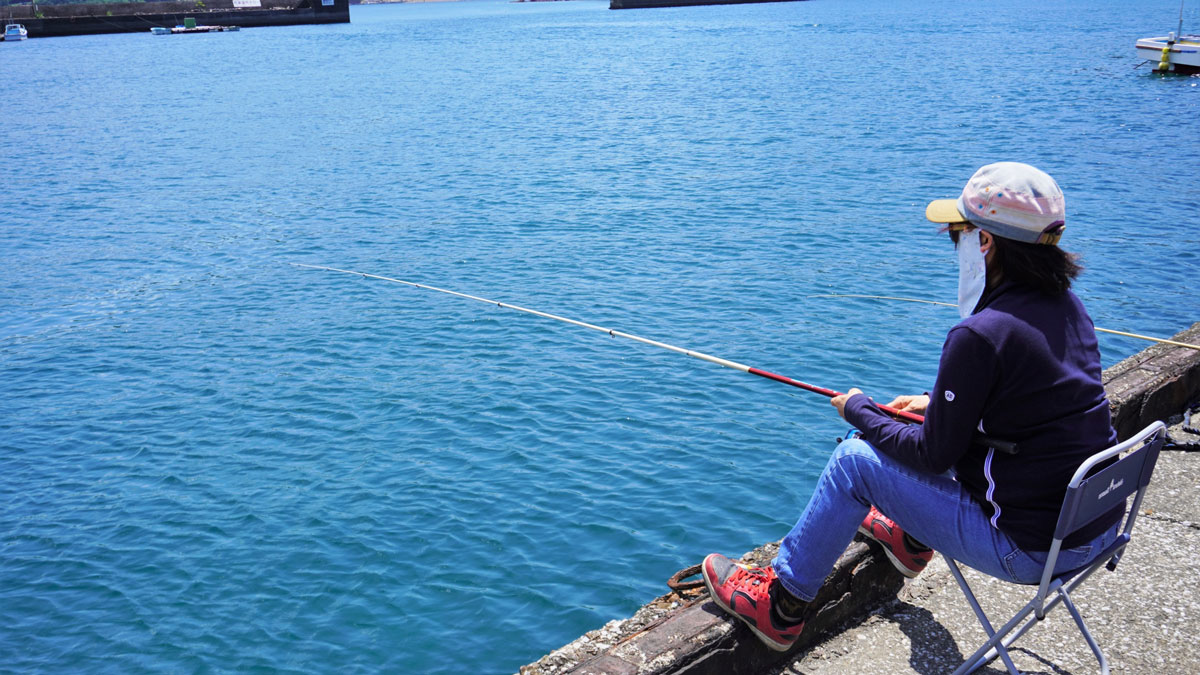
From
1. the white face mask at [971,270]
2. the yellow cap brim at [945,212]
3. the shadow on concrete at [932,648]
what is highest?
the yellow cap brim at [945,212]

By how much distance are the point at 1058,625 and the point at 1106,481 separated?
3.62 ft

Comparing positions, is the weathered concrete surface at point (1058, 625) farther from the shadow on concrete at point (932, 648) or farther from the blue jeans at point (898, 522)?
the blue jeans at point (898, 522)

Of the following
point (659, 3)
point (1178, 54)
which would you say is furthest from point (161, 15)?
point (1178, 54)

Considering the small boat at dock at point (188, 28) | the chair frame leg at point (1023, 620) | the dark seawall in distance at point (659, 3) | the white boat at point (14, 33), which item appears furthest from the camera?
the dark seawall in distance at point (659, 3)

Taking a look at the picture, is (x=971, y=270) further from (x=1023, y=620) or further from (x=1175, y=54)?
(x=1175, y=54)

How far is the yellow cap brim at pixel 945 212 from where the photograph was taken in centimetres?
333

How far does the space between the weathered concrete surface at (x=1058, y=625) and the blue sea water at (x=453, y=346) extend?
280 cm

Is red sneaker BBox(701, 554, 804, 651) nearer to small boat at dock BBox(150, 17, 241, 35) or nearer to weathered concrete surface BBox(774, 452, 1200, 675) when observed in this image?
weathered concrete surface BBox(774, 452, 1200, 675)

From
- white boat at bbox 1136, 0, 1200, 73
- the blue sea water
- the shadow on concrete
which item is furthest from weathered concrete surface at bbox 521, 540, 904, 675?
white boat at bbox 1136, 0, 1200, 73

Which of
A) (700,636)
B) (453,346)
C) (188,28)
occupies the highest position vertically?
(188,28)

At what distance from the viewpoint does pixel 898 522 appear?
130 inches

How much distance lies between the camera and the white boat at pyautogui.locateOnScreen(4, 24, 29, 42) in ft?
281

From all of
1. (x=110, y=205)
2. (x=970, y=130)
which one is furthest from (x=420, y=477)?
(x=970, y=130)

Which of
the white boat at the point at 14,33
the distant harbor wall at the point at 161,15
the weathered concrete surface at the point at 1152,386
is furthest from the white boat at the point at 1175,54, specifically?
the white boat at the point at 14,33
